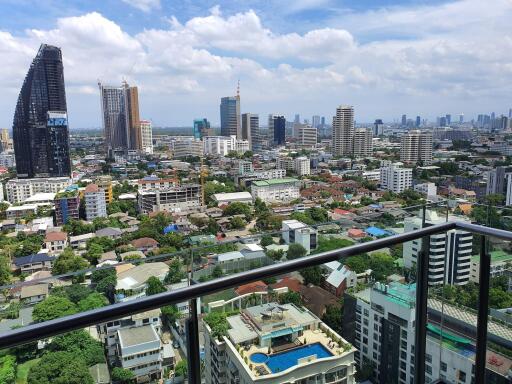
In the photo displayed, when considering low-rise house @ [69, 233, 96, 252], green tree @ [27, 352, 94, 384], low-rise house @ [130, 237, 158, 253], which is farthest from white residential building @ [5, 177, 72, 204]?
green tree @ [27, 352, 94, 384]

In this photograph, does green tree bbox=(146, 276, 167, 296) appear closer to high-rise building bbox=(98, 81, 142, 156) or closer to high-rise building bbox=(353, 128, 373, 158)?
high-rise building bbox=(353, 128, 373, 158)

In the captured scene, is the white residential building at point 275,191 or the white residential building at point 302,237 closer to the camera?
the white residential building at point 302,237

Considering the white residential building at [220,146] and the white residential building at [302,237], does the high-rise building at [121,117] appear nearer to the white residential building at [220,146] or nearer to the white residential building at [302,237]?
the white residential building at [220,146]

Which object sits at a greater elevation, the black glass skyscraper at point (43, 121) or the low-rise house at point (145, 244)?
the black glass skyscraper at point (43, 121)

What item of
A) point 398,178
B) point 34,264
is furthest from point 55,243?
point 398,178

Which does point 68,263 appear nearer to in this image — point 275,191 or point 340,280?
point 340,280

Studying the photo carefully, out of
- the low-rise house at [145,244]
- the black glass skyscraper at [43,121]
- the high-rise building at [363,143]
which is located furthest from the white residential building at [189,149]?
the low-rise house at [145,244]

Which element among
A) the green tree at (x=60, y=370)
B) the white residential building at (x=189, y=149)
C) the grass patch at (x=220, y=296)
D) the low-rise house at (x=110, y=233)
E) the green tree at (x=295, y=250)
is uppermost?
the green tree at (x=295, y=250)

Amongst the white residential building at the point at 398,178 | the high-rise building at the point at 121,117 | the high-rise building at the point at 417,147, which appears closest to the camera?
the white residential building at the point at 398,178
